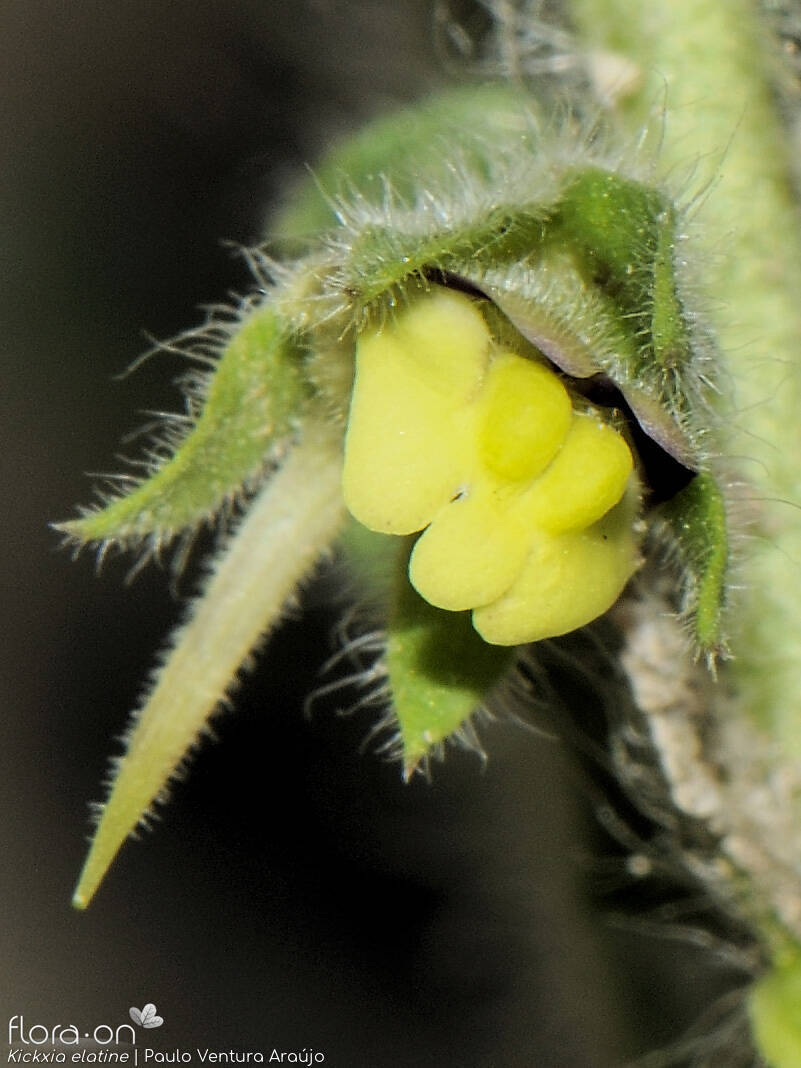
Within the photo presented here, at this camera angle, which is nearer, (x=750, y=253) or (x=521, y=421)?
(x=521, y=421)

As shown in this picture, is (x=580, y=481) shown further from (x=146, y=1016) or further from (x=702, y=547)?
(x=146, y=1016)

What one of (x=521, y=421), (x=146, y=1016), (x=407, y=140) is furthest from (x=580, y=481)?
(x=146, y=1016)

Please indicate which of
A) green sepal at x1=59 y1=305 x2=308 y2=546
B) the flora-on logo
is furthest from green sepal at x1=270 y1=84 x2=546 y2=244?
the flora-on logo

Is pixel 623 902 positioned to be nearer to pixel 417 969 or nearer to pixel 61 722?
pixel 417 969

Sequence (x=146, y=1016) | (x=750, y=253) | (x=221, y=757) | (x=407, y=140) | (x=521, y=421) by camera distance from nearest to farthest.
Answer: (x=521, y=421) → (x=750, y=253) → (x=407, y=140) → (x=146, y=1016) → (x=221, y=757)

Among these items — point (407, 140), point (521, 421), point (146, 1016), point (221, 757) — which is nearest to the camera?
point (521, 421)

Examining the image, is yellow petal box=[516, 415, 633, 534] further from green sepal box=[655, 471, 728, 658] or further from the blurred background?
the blurred background

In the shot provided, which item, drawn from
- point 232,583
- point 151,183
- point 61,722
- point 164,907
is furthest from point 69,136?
point 232,583
